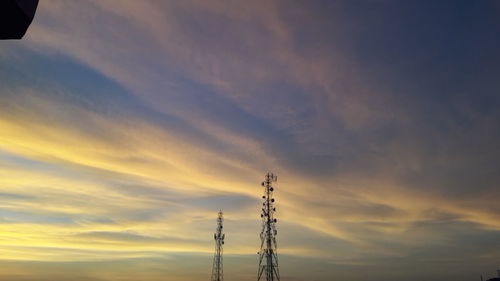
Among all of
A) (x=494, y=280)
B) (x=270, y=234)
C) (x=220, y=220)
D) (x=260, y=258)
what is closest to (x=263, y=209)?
(x=270, y=234)

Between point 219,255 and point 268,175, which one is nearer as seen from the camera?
point 268,175

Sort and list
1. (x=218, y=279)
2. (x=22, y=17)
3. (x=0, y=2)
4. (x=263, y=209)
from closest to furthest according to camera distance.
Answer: (x=0, y=2)
(x=22, y=17)
(x=263, y=209)
(x=218, y=279)

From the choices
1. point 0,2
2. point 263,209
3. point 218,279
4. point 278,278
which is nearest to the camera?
point 0,2

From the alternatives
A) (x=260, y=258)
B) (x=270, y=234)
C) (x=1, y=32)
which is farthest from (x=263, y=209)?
(x=1, y=32)

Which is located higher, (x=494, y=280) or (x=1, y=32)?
(x=1, y=32)

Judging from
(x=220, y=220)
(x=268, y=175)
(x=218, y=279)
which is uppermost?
(x=268, y=175)

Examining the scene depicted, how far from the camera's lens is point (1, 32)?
1190 centimetres

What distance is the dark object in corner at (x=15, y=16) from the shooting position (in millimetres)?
10602

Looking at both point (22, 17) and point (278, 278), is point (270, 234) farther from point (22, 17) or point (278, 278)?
point (22, 17)

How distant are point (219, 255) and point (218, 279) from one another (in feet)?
17.5

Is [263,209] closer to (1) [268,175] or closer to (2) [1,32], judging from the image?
(1) [268,175]

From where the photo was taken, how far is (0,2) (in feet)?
33.9

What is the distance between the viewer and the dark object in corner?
10602 millimetres

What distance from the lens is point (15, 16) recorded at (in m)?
11.1
